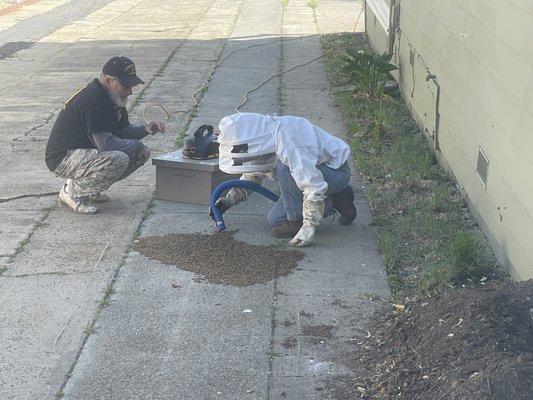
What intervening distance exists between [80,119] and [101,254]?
134 centimetres

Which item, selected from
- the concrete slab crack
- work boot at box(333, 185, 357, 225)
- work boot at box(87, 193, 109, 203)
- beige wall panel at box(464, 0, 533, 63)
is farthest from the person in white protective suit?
the concrete slab crack

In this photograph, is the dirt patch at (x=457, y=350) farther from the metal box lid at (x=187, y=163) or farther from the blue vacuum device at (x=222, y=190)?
the metal box lid at (x=187, y=163)

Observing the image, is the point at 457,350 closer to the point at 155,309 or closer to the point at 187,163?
the point at 155,309

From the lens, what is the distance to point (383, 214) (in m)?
7.38

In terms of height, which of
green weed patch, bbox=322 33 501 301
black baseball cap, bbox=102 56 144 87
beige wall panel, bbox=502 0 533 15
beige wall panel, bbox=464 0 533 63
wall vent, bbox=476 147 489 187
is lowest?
green weed patch, bbox=322 33 501 301

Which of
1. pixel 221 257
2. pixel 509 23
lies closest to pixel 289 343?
pixel 221 257

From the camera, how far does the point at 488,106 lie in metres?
6.71

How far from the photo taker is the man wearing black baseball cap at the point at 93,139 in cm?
720

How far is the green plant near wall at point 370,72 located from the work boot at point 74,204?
16.2ft

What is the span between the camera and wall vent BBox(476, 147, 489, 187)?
22.0 ft

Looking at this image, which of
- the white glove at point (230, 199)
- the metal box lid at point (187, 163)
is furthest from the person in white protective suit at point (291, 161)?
the metal box lid at point (187, 163)

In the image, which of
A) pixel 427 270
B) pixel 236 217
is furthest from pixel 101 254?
pixel 427 270

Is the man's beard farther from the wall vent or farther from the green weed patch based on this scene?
the wall vent

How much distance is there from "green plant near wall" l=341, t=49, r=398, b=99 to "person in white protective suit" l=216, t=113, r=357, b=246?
184 inches
